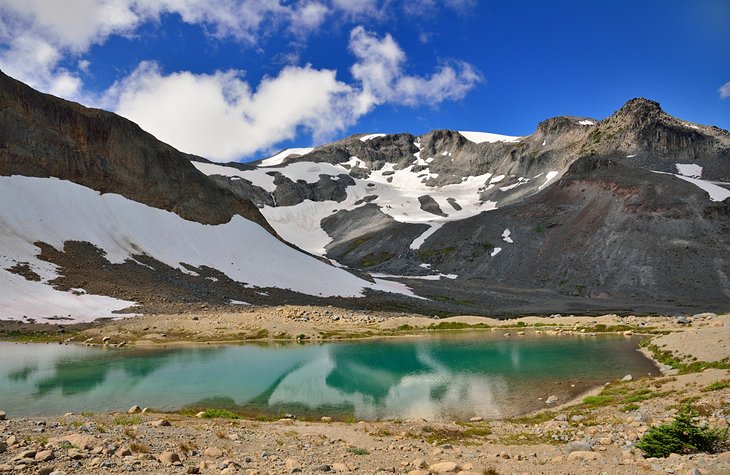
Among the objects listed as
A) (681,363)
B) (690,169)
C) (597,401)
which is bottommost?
(597,401)

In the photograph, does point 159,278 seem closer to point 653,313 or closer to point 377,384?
point 377,384

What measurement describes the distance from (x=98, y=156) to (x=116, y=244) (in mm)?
22155

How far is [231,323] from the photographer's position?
178 ft

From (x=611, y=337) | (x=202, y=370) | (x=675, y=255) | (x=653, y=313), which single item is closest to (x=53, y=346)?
(x=202, y=370)

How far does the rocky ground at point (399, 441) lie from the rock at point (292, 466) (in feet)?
0.10

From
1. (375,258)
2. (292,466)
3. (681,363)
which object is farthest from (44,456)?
(375,258)

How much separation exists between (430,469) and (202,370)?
27.0m

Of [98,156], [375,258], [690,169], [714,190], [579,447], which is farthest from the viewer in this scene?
[375,258]

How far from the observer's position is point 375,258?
164375 mm

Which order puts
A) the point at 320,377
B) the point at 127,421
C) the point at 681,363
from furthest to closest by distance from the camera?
the point at 320,377
the point at 681,363
the point at 127,421

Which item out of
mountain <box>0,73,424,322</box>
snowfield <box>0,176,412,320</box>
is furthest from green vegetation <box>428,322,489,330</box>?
snowfield <box>0,176,412,320</box>

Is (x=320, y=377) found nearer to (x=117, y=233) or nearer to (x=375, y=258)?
(x=117, y=233)

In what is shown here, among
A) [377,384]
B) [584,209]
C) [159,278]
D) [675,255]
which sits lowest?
[377,384]

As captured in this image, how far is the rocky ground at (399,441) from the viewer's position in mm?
10578
